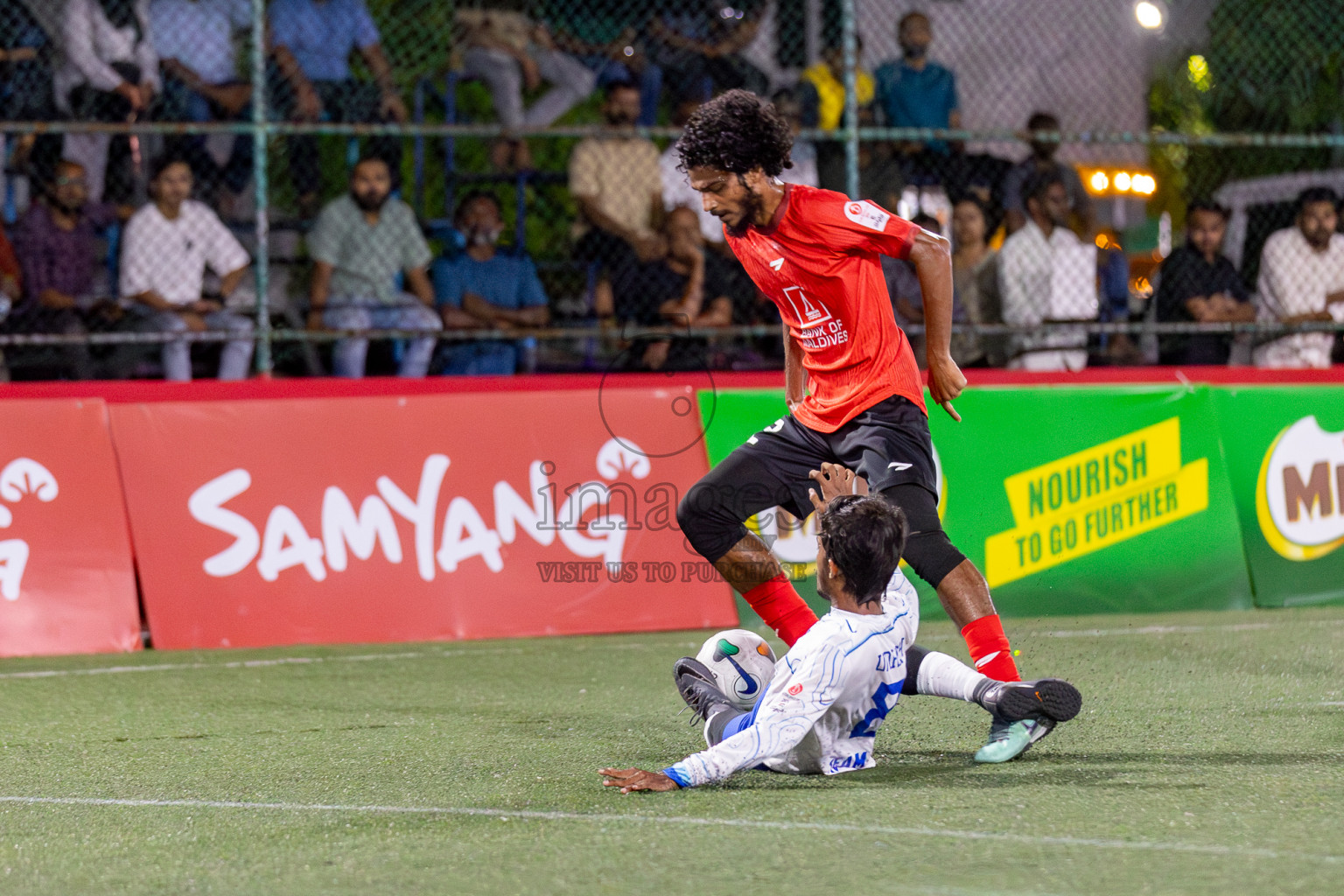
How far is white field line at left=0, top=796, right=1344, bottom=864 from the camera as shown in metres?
3.57

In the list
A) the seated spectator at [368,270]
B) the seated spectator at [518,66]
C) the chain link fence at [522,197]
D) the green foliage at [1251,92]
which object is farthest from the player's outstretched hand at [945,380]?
the green foliage at [1251,92]

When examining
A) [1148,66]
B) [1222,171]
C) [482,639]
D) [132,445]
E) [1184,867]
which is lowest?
[482,639]

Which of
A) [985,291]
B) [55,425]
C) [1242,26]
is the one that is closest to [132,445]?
[55,425]

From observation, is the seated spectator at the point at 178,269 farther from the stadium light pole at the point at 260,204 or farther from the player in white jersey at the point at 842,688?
the player in white jersey at the point at 842,688

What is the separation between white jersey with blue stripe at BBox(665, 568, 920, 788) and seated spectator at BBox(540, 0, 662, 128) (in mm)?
6802

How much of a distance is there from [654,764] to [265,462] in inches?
151

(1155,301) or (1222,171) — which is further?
(1222,171)

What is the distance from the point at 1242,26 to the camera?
12.6 metres

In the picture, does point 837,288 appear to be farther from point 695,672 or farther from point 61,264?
point 61,264

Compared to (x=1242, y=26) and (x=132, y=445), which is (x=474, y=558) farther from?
(x=1242, y=26)

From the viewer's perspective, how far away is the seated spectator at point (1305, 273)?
10.6 m

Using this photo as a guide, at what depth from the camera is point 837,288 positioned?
5.19 m

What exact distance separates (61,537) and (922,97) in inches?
254

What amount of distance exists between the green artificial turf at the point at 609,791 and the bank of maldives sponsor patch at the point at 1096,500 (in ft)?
4.95
